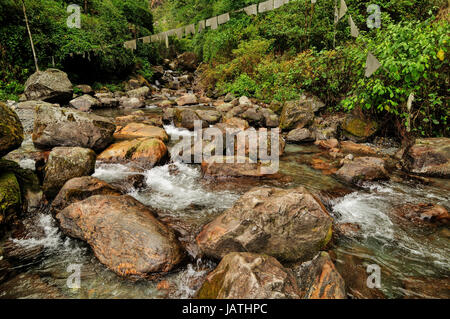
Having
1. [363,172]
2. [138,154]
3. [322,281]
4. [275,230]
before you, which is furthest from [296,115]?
[322,281]

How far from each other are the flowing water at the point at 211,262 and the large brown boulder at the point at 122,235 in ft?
0.53

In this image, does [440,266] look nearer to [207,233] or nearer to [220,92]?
[207,233]

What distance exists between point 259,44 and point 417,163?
12.1 metres

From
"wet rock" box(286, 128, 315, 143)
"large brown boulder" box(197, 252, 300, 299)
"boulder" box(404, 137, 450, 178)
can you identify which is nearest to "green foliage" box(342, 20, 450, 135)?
"boulder" box(404, 137, 450, 178)

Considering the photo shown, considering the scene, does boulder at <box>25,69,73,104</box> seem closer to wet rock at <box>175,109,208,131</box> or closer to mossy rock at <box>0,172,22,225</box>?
wet rock at <box>175,109,208,131</box>

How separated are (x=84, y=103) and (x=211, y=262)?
13.4 metres

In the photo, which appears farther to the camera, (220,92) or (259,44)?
(220,92)

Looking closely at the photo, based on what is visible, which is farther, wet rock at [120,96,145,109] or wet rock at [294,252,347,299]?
wet rock at [120,96,145,109]

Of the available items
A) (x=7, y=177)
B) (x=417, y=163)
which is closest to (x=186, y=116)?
(x=7, y=177)

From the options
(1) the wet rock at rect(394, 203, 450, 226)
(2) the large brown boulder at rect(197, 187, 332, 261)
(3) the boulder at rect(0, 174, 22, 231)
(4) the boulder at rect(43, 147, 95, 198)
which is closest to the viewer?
(2) the large brown boulder at rect(197, 187, 332, 261)

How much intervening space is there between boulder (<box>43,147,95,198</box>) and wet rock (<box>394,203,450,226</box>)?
21.5ft

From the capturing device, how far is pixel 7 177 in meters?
4.07

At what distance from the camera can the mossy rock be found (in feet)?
11.9


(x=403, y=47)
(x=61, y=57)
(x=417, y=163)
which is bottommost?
(x=417, y=163)
